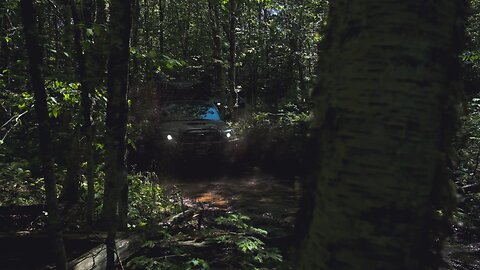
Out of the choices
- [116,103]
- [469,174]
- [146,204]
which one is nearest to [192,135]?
[146,204]

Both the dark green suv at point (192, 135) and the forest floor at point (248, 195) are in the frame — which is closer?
the forest floor at point (248, 195)

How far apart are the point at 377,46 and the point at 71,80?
4.11 m

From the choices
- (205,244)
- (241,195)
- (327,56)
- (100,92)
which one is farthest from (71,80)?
(241,195)

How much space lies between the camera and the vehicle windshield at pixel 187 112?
1132 cm

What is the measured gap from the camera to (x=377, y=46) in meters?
1.20

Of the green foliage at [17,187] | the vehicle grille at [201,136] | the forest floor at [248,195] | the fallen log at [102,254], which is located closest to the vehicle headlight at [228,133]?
the vehicle grille at [201,136]

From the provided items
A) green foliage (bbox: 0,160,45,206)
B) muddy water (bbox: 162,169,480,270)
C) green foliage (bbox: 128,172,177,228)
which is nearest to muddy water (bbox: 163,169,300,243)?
muddy water (bbox: 162,169,480,270)

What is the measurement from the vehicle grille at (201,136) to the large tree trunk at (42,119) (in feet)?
23.8

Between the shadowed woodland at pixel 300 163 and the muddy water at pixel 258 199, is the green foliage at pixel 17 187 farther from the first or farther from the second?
the muddy water at pixel 258 199

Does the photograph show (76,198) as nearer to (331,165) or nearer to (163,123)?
(163,123)

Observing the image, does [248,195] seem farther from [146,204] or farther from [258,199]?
[146,204]

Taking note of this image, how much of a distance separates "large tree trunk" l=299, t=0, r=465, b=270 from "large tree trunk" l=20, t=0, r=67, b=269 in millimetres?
2457

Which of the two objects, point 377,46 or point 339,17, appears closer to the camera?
point 377,46

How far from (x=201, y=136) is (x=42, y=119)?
7.45 meters
